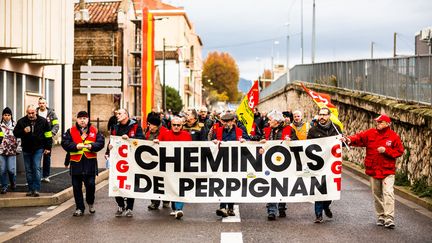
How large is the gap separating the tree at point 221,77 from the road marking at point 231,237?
5322 inches

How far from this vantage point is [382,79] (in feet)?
74.3

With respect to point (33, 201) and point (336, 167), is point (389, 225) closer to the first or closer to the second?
point (336, 167)

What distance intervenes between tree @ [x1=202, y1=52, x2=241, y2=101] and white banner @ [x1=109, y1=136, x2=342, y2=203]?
5233 inches

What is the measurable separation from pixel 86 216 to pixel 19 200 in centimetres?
191

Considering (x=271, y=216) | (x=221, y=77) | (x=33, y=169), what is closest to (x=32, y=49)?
(x=33, y=169)

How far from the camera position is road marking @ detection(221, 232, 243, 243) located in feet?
30.7

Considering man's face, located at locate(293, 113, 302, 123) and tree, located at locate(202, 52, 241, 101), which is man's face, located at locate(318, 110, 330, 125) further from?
tree, located at locate(202, 52, 241, 101)

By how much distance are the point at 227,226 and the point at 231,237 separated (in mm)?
1024

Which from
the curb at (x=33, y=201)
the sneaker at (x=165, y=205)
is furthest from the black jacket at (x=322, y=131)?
the curb at (x=33, y=201)

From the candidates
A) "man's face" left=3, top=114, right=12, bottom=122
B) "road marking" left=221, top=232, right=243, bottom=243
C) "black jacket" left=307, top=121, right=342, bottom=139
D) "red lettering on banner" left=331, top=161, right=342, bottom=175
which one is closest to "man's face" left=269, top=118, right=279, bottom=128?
"black jacket" left=307, top=121, right=342, bottom=139

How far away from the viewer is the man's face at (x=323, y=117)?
11.6 meters

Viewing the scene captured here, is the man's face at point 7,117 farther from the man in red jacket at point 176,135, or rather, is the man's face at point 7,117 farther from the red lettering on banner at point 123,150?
the man in red jacket at point 176,135

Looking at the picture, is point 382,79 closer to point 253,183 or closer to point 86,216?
point 253,183

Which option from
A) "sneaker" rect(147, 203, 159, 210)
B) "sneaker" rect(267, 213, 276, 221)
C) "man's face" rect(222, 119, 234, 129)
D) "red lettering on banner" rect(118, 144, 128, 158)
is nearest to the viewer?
"sneaker" rect(267, 213, 276, 221)
